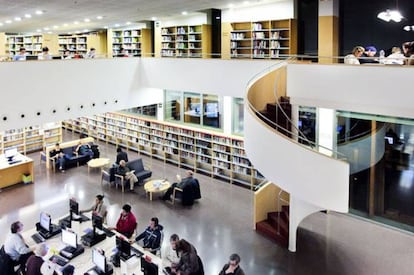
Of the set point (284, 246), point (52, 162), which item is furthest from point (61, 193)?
point (284, 246)

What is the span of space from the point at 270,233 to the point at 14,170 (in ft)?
25.5

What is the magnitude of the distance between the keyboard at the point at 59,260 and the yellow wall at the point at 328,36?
763 cm

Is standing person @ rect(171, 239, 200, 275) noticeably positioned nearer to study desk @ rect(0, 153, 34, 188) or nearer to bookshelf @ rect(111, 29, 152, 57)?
study desk @ rect(0, 153, 34, 188)

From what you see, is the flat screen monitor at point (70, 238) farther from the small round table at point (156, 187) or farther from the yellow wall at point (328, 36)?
the yellow wall at point (328, 36)

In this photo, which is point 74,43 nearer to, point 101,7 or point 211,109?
point 101,7

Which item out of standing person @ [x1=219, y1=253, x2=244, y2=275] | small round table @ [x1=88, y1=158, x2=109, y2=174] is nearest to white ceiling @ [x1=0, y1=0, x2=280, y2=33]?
small round table @ [x1=88, y1=158, x2=109, y2=174]

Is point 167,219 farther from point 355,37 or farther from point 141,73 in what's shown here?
point 355,37

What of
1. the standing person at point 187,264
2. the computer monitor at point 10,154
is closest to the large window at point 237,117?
the standing person at point 187,264

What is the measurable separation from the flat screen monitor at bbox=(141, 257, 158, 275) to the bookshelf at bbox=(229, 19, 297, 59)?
274 inches

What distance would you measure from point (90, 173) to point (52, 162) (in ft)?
5.12

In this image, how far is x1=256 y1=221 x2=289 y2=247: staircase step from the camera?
25.8 feet

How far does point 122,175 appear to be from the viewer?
10.8 meters

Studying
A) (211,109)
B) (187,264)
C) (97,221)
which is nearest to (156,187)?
(211,109)

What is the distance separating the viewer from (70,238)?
20.1 ft
